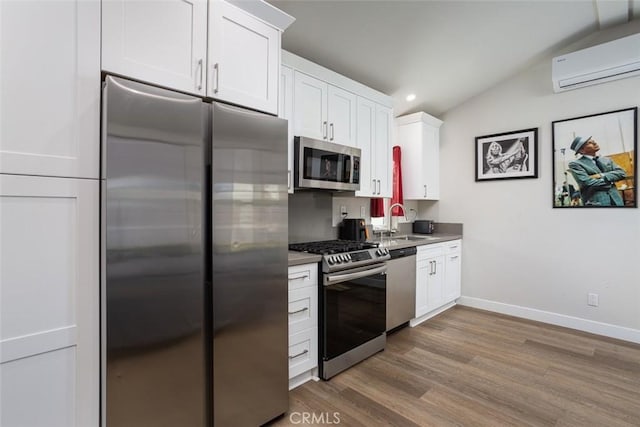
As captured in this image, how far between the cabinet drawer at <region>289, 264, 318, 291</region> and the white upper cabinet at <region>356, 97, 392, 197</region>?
3.67ft

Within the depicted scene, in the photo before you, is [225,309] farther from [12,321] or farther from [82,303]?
[12,321]

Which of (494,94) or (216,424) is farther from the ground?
(494,94)

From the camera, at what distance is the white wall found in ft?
9.85

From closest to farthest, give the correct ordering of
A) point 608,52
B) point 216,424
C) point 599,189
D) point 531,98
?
1. point 216,424
2. point 608,52
3. point 599,189
4. point 531,98

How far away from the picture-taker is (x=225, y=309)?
153cm

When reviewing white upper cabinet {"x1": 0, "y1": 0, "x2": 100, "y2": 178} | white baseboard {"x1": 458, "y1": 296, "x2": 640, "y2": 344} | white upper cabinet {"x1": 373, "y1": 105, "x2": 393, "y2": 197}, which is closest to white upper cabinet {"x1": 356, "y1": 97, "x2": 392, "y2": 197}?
white upper cabinet {"x1": 373, "y1": 105, "x2": 393, "y2": 197}

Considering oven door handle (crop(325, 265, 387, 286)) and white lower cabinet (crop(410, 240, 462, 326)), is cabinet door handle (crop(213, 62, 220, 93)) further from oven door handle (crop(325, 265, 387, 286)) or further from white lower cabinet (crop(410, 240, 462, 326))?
white lower cabinet (crop(410, 240, 462, 326))

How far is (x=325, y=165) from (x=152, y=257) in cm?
158

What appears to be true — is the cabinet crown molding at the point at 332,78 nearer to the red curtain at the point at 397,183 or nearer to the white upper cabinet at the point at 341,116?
Answer: the white upper cabinet at the point at 341,116

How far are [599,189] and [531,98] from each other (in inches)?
47.9

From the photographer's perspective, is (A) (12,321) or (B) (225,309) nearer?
(A) (12,321)

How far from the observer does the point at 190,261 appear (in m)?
1.41

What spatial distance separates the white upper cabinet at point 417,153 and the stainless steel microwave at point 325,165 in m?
1.33

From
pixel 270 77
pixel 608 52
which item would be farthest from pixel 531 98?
pixel 270 77
